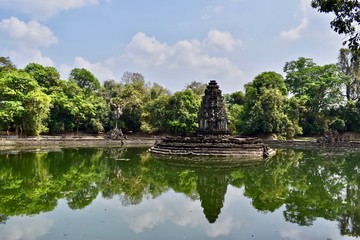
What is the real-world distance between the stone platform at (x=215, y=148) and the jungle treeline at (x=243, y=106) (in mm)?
16034

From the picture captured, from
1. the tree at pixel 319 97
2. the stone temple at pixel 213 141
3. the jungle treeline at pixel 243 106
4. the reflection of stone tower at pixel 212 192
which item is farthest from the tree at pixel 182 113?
the reflection of stone tower at pixel 212 192

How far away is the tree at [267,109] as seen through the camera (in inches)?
1582

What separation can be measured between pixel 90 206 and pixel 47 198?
1.93 meters

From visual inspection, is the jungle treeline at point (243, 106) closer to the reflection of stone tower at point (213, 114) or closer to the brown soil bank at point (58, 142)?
the brown soil bank at point (58, 142)

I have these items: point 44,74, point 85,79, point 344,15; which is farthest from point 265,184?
point 85,79

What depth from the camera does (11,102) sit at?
108 ft

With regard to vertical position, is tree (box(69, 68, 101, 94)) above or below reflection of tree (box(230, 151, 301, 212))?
above

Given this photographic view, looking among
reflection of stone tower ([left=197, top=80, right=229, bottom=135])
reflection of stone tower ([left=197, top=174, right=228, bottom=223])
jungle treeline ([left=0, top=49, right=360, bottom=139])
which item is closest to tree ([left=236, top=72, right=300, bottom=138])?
jungle treeline ([left=0, top=49, right=360, bottom=139])

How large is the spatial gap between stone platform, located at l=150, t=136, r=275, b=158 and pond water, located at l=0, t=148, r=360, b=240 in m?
4.43

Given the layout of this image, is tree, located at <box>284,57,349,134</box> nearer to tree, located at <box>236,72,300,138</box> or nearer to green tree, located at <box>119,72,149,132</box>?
tree, located at <box>236,72,300,138</box>

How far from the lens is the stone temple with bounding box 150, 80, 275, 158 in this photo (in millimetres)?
24172

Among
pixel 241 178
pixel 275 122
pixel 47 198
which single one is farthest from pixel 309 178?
pixel 275 122

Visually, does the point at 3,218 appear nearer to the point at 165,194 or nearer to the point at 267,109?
the point at 165,194

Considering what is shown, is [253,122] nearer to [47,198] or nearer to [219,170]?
[219,170]
